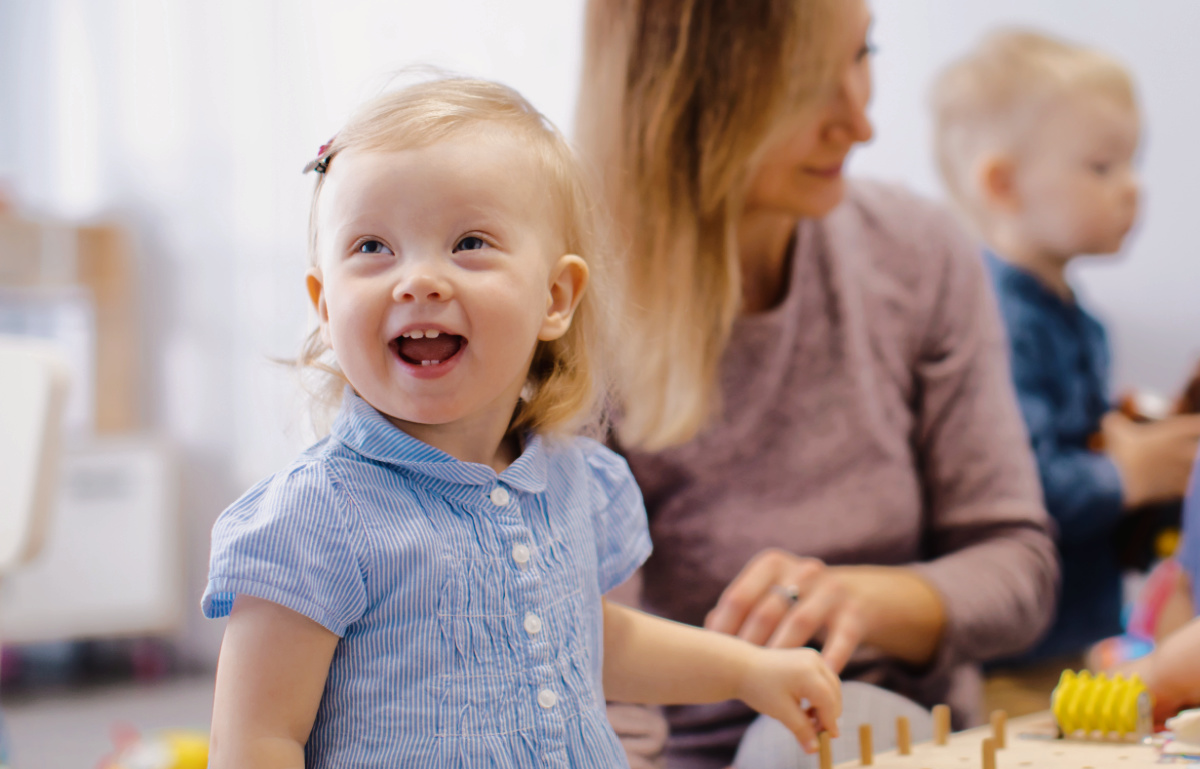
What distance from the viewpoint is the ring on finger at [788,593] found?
78 centimetres

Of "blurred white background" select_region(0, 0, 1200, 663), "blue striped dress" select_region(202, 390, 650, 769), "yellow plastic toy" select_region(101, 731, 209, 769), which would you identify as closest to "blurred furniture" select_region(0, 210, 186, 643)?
"blurred white background" select_region(0, 0, 1200, 663)

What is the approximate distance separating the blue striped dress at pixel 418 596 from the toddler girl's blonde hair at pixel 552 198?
56mm

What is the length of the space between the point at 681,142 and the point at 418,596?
1.63 ft

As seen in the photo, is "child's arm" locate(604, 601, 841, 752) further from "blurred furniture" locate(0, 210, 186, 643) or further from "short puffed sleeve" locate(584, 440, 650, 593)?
"blurred furniture" locate(0, 210, 186, 643)

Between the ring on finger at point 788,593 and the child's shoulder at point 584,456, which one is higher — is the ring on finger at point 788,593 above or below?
below

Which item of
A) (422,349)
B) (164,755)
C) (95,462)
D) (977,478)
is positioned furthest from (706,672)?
(95,462)

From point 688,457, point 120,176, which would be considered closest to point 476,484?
point 688,457

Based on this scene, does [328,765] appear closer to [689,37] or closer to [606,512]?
[606,512]

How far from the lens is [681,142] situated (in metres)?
0.88

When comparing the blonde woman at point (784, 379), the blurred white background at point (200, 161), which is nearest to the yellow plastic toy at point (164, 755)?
the blurred white background at point (200, 161)

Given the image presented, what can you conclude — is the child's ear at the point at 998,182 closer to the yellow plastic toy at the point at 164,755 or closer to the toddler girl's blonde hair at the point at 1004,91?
the toddler girl's blonde hair at the point at 1004,91

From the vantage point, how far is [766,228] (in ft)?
3.10

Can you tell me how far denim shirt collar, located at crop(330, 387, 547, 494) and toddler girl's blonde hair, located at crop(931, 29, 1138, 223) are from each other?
0.83 metres

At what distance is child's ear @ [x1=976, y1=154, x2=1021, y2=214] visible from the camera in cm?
118
